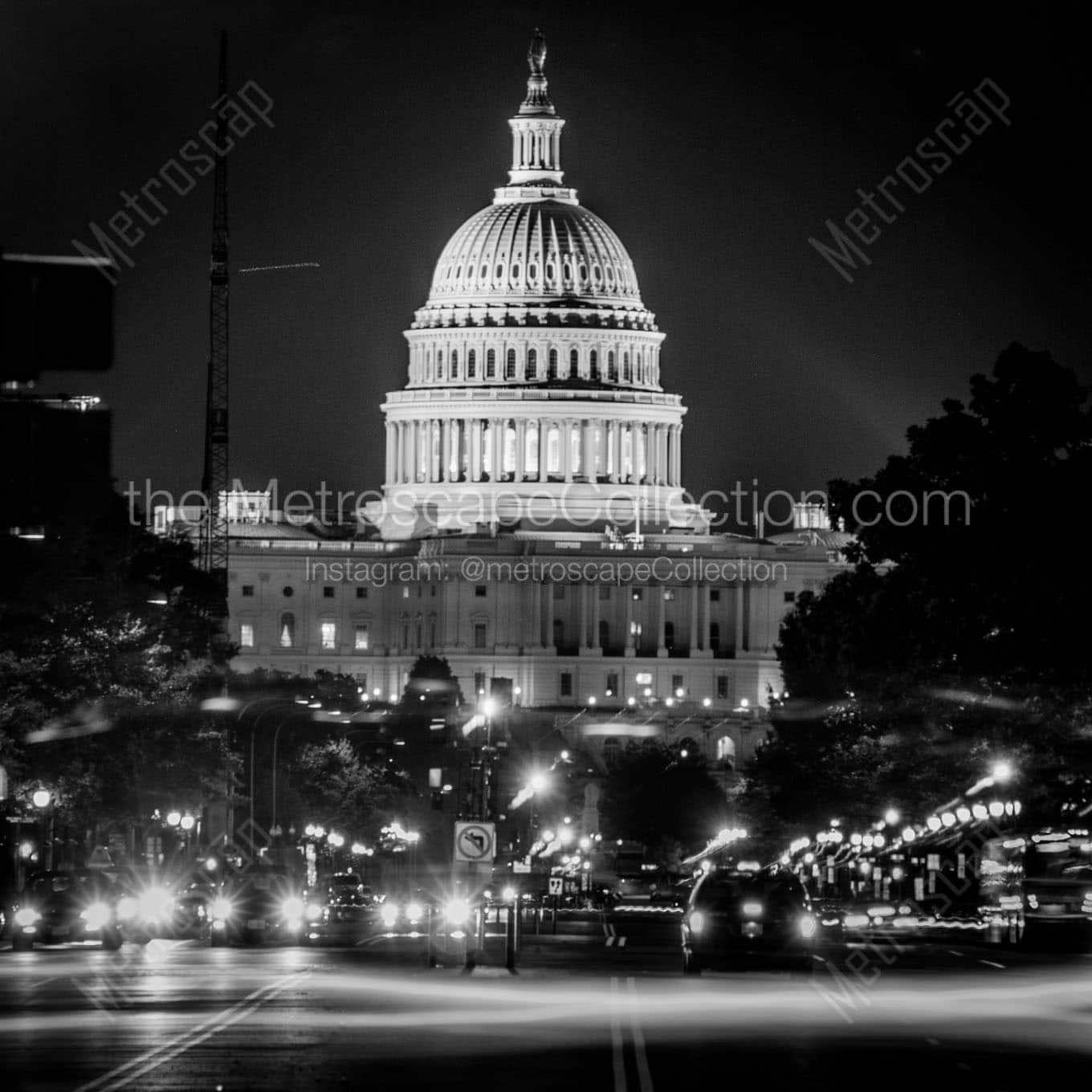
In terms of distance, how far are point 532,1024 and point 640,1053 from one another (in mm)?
4891

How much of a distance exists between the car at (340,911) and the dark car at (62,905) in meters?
4.96

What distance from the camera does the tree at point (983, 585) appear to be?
74562 mm

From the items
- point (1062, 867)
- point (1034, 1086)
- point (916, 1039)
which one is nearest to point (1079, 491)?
point (1062, 867)

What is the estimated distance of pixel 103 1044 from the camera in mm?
33031

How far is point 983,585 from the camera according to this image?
76250mm

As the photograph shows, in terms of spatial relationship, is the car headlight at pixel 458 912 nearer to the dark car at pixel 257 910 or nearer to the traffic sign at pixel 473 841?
the traffic sign at pixel 473 841

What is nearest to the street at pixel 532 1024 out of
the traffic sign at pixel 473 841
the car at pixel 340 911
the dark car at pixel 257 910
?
the traffic sign at pixel 473 841

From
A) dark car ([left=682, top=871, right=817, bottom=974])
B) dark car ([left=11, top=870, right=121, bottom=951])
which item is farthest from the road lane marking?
dark car ([left=11, top=870, right=121, bottom=951])

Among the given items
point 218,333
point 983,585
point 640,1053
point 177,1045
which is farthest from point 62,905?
point 218,333

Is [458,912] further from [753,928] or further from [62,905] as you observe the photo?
[753,928]

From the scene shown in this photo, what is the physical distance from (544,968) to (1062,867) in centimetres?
1777

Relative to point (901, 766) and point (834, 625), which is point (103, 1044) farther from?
point (901, 766)

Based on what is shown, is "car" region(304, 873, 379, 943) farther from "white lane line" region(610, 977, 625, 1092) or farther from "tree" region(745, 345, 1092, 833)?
"white lane line" region(610, 977, 625, 1092)

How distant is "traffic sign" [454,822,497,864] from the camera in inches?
2098
